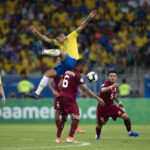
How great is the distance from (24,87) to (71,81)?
38.6 feet

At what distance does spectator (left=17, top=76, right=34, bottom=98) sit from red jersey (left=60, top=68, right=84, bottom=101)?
11.3 metres

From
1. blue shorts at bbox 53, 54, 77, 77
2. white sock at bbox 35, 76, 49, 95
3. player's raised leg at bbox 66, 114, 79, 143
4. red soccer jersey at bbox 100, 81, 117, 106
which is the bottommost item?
player's raised leg at bbox 66, 114, 79, 143

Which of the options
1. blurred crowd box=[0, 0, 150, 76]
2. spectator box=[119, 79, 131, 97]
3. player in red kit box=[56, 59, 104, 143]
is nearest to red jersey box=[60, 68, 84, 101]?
player in red kit box=[56, 59, 104, 143]

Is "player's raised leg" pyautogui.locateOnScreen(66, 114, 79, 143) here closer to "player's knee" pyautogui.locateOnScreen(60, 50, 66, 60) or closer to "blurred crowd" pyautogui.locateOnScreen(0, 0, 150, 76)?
"player's knee" pyautogui.locateOnScreen(60, 50, 66, 60)

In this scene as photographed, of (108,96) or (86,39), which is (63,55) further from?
(86,39)

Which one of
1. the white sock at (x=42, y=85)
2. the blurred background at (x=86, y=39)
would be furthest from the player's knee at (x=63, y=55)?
the blurred background at (x=86, y=39)

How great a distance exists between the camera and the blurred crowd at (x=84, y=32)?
25.1 meters

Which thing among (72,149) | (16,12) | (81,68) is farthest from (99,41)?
(72,149)

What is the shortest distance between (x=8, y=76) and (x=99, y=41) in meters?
6.82

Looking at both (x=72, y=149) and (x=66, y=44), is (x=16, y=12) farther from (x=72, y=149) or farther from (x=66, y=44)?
(x=72, y=149)

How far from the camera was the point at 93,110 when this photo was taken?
22.8 m

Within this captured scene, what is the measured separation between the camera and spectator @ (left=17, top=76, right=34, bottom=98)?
22.5 metres

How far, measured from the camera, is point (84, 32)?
27.9 metres

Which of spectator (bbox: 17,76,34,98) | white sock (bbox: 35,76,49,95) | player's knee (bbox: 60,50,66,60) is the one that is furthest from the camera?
spectator (bbox: 17,76,34,98)
